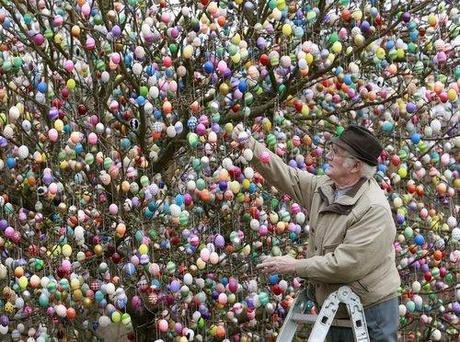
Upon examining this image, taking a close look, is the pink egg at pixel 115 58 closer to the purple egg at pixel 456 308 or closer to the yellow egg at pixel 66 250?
the yellow egg at pixel 66 250

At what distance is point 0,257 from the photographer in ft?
15.7

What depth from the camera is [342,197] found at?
3.97 metres

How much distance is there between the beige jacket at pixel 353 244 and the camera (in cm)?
376

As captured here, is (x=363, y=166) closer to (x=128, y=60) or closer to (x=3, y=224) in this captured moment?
(x=128, y=60)

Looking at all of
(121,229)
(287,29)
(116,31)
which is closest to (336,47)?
(287,29)

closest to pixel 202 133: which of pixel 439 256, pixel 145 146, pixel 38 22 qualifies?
pixel 145 146

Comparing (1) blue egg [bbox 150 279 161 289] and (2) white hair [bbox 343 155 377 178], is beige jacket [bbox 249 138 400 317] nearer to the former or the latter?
(2) white hair [bbox 343 155 377 178]

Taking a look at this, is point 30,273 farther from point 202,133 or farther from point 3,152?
point 202,133

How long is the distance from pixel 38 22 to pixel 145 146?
0.90 metres

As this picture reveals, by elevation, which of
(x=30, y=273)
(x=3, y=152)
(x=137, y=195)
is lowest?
(x=30, y=273)

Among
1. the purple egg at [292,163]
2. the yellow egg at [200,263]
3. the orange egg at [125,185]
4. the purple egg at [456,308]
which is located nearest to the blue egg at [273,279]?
the yellow egg at [200,263]

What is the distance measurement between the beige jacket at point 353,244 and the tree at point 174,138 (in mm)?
581

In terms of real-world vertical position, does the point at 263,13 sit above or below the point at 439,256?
above

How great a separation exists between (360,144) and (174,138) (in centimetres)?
120
